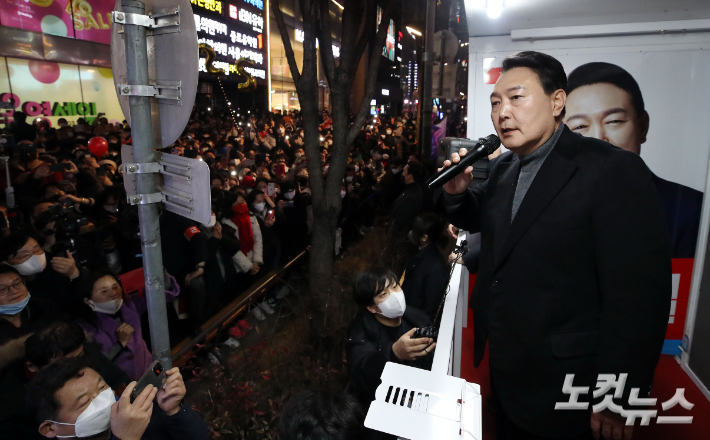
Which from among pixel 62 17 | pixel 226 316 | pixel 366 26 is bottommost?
pixel 226 316

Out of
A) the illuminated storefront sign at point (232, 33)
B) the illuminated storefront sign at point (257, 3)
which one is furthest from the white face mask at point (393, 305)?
the illuminated storefront sign at point (257, 3)

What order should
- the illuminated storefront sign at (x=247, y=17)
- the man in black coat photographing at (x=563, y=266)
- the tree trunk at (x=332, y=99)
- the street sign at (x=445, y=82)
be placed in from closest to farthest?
the man in black coat photographing at (x=563, y=266) < the tree trunk at (x=332, y=99) < the street sign at (x=445, y=82) < the illuminated storefront sign at (x=247, y=17)

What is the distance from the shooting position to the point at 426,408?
4.82 ft

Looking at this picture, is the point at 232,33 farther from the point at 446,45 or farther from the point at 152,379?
the point at 152,379

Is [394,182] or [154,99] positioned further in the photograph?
[394,182]

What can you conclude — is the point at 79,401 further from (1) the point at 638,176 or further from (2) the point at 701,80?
(2) the point at 701,80

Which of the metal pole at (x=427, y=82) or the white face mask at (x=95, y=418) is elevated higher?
the metal pole at (x=427, y=82)

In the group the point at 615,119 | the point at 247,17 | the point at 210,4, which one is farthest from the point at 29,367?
the point at 247,17

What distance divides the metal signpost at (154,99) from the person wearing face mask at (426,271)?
8.51 ft

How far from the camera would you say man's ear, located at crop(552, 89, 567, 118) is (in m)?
1.74

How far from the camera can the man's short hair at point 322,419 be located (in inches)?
72.2

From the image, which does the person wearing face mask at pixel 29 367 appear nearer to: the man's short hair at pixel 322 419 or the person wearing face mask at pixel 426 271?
the man's short hair at pixel 322 419

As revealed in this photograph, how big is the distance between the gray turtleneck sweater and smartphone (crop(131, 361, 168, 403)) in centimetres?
161

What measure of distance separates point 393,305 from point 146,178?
184 cm
